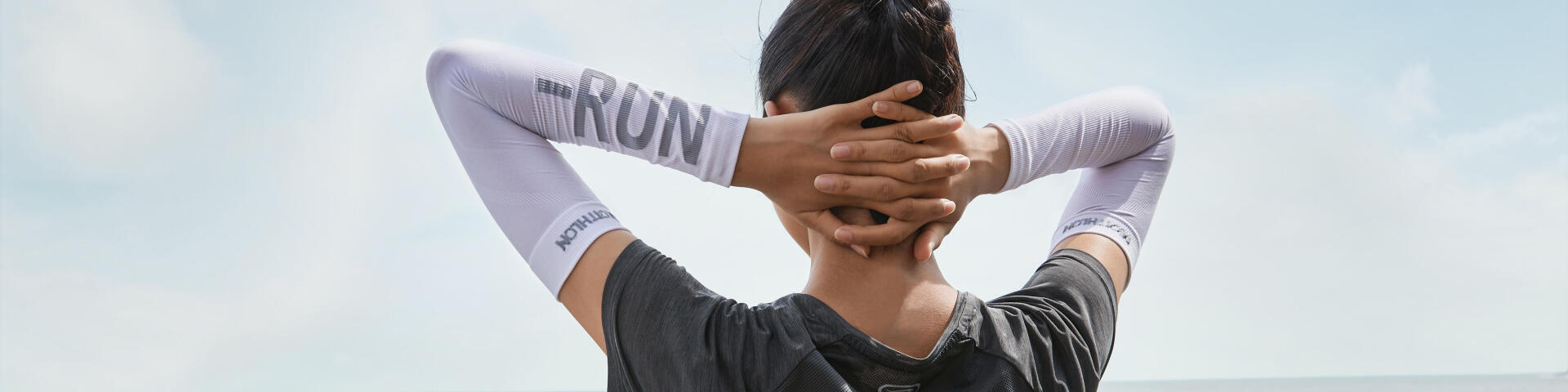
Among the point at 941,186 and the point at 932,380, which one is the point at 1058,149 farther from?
the point at 932,380

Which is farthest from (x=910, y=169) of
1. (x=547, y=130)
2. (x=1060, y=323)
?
(x=547, y=130)

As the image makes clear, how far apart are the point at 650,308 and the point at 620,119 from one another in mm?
187

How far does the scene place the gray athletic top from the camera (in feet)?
2.69

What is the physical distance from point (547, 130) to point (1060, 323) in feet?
1.94

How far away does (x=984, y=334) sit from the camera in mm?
929

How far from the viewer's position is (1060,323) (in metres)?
0.99

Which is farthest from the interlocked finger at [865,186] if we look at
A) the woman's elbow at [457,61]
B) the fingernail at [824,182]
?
the woman's elbow at [457,61]

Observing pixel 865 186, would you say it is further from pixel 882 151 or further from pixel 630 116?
pixel 630 116

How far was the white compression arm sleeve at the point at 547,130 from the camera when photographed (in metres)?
0.85

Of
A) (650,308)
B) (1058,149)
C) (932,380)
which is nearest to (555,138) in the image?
(650,308)

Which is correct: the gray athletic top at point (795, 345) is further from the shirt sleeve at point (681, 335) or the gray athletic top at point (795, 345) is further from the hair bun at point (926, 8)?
the hair bun at point (926, 8)

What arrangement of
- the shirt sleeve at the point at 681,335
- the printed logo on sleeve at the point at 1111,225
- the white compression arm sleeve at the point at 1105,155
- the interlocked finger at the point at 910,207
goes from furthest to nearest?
the printed logo on sleeve at the point at 1111,225 → the white compression arm sleeve at the point at 1105,155 → the interlocked finger at the point at 910,207 → the shirt sleeve at the point at 681,335

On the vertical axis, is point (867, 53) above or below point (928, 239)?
above

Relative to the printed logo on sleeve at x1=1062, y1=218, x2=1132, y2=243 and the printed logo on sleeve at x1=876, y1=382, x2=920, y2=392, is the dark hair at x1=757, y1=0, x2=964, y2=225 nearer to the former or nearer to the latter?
the printed logo on sleeve at x1=876, y1=382, x2=920, y2=392
